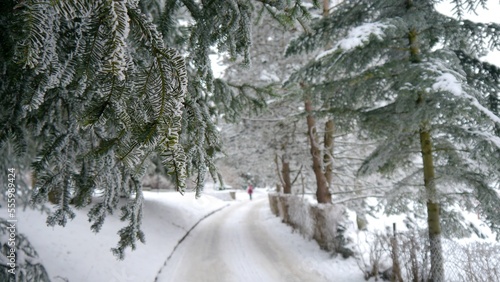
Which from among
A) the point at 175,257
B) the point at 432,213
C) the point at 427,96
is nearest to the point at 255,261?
the point at 175,257

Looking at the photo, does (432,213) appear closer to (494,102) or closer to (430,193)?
(430,193)

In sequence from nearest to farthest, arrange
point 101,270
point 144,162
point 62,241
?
point 144,162 → point 101,270 → point 62,241

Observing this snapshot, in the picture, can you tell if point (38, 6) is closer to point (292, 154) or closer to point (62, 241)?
point (62, 241)

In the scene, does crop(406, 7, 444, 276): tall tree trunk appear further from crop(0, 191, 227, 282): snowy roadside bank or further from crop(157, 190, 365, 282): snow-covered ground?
crop(0, 191, 227, 282): snowy roadside bank

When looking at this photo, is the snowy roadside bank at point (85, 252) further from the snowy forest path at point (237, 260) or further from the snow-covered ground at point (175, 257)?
the snowy forest path at point (237, 260)

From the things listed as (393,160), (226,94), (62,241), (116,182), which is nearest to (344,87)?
(393,160)

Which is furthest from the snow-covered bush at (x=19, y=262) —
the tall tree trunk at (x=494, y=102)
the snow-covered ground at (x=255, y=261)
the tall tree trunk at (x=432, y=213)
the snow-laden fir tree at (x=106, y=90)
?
the tall tree trunk at (x=494, y=102)

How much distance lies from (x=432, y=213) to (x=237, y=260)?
469cm

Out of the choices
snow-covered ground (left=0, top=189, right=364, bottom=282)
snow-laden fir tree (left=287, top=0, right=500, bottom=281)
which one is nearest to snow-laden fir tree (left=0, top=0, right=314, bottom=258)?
snow-covered ground (left=0, top=189, right=364, bottom=282)

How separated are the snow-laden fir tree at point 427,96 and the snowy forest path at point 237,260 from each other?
2.88m

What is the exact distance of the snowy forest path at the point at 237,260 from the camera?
638 cm

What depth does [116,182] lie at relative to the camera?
2852 mm

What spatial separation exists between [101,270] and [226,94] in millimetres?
4385

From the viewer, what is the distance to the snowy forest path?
638 cm
